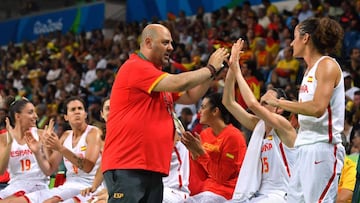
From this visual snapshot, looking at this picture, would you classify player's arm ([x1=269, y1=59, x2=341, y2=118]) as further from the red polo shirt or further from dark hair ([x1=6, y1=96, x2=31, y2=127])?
dark hair ([x1=6, y1=96, x2=31, y2=127])

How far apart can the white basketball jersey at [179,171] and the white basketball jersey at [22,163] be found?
1655 mm

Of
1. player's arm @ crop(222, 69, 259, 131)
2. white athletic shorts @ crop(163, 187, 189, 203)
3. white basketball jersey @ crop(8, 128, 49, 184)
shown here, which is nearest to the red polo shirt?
player's arm @ crop(222, 69, 259, 131)

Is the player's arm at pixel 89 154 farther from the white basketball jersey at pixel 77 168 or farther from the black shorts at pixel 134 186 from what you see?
the black shorts at pixel 134 186

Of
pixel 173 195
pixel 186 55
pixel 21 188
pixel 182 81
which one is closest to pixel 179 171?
pixel 173 195

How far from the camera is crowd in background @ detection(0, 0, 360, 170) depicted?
11.0 metres

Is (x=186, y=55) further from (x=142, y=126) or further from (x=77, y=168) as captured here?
(x=142, y=126)

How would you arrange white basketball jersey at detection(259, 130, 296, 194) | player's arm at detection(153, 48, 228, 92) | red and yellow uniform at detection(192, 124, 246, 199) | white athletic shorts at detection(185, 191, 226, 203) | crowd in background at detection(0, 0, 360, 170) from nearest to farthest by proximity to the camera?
player's arm at detection(153, 48, 228, 92), white basketball jersey at detection(259, 130, 296, 194), white athletic shorts at detection(185, 191, 226, 203), red and yellow uniform at detection(192, 124, 246, 199), crowd in background at detection(0, 0, 360, 170)

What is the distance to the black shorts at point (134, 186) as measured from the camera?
446 cm

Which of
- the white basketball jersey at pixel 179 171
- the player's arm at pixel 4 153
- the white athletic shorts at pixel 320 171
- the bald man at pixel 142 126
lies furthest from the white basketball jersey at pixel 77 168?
the white athletic shorts at pixel 320 171

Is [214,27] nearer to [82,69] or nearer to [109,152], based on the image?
[82,69]

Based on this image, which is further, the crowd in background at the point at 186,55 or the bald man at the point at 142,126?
the crowd in background at the point at 186,55

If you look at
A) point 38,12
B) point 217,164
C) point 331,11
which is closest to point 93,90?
point 331,11

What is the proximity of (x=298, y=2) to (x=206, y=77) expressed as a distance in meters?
9.94

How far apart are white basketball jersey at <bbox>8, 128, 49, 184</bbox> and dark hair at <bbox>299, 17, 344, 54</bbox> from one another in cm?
382
